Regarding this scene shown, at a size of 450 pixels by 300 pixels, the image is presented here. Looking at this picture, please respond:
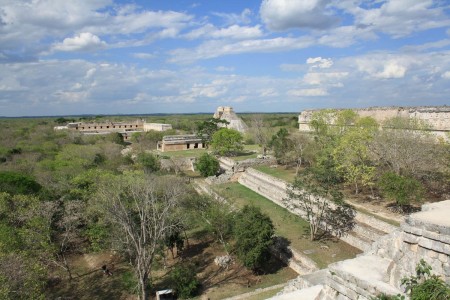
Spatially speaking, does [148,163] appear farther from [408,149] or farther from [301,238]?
[408,149]

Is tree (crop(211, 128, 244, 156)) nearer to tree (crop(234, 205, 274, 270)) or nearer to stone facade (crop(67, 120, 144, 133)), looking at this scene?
tree (crop(234, 205, 274, 270))

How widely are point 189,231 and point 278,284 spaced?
702 cm

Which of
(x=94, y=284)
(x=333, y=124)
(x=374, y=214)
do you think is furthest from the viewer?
(x=333, y=124)

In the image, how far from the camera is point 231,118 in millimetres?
51188

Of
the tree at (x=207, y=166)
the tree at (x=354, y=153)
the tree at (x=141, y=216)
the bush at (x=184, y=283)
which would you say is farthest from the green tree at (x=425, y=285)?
the tree at (x=207, y=166)

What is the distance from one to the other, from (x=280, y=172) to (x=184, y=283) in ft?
49.3

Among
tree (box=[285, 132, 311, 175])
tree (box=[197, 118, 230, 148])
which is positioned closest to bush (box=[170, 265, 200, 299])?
tree (box=[285, 132, 311, 175])

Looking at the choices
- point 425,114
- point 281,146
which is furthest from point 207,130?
point 425,114

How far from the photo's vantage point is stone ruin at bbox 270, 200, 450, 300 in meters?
5.86

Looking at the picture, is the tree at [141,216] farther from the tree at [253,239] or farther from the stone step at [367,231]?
the stone step at [367,231]

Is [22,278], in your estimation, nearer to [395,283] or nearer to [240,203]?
[395,283]

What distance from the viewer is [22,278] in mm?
9453

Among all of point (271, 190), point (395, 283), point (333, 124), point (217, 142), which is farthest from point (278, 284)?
point (217, 142)

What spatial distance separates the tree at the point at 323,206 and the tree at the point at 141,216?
18.5 ft
